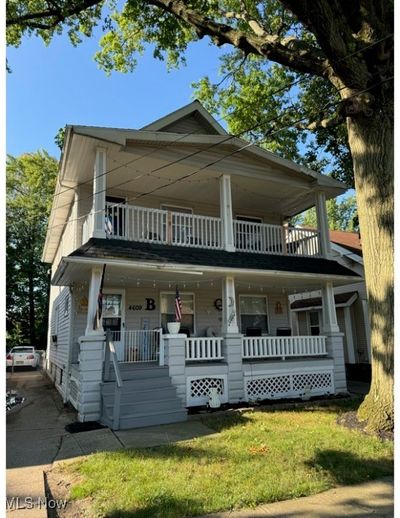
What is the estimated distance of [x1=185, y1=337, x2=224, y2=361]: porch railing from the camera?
1001cm

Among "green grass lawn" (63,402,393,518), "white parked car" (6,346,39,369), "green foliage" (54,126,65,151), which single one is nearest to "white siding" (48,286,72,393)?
"green grass lawn" (63,402,393,518)

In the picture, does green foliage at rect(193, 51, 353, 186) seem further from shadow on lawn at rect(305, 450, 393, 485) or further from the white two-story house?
shadow on lawn at rect(305, 450, 393, 485)

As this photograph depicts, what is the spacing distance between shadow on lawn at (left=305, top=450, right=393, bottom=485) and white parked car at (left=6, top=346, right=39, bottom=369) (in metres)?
22.8

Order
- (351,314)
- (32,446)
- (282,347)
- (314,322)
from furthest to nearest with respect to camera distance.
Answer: (314,322) → (351,314) → (282,347) → (32,446)

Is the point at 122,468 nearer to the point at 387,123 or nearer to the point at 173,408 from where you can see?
the point at 173,408

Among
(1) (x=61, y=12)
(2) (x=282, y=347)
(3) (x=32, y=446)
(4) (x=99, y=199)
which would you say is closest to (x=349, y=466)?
(3) (x=32, y=446)

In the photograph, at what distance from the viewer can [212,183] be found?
12.0 meters

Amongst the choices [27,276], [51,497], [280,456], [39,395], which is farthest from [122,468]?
[27,276]

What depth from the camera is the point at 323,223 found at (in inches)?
507

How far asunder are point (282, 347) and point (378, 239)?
4.87m

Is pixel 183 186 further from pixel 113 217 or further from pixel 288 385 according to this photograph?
pixel 288 385

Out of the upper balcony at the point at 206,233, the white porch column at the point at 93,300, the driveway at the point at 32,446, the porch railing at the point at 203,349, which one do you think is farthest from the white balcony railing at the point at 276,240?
the driveway at the point at 32,446

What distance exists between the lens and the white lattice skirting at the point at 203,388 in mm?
9617

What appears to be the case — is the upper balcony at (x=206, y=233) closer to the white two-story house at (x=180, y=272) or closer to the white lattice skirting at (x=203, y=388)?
the white two-story house at (x=180, y=272)
